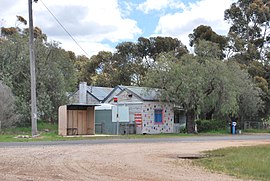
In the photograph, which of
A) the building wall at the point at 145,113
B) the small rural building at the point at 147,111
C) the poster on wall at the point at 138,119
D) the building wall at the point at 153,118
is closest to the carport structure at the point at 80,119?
the small rural building at the point at 147,111

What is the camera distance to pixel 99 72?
73.3 metres

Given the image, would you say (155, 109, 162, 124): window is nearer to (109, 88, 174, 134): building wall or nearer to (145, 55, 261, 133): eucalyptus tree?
(109, 88, 174, 134): building wall

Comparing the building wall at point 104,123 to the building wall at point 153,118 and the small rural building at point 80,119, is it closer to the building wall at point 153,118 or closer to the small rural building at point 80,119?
the small rural building at point 80,119

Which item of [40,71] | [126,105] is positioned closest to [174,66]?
[126,105]

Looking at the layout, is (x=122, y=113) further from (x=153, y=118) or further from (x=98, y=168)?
(x=98, y=168)

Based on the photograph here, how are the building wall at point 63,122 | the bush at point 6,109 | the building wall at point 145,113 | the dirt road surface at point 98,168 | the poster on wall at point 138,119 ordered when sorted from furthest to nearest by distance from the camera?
1. the building wall at point 145,113
2. the poster on wall at point 138,119
3. the bush at point 6,109
4. the building wall at point 63,122
5. the dirt road surface at point 98,168

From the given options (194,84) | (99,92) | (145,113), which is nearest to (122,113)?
(145,113)

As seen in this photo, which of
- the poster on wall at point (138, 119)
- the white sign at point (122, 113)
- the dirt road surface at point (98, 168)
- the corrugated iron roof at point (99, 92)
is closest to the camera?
the dirt road surface at point (98, 168)

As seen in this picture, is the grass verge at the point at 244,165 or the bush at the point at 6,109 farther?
the bush at the point at 6,109

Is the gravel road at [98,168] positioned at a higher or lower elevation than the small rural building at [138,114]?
lower

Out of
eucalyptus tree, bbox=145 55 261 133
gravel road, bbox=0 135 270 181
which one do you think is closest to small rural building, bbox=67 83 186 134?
eucalyptus tree, bbox=145 55 261 133

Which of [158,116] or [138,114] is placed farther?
[158,116]

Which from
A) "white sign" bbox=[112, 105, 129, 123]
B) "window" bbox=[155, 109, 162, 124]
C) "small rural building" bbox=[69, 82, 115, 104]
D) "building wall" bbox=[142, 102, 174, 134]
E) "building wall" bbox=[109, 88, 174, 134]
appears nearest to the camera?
"white sign" bbox=[112, 105, 129, 123]

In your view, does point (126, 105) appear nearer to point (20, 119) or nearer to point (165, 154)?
point (20, 119)
